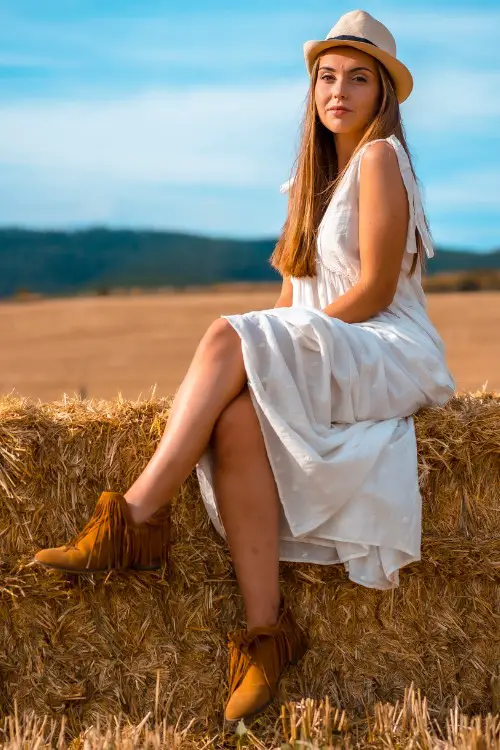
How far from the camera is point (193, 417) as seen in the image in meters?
2.88

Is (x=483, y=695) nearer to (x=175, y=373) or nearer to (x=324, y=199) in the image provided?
(x=324, y=199)

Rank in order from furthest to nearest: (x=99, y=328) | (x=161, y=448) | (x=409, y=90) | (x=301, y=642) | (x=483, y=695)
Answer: (x=99, y=328) < (x=409, y=90) < (x=483, y=695) < (x=301, y=642) < (x=161, y=448)

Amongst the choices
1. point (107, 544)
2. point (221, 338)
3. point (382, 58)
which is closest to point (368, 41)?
point (382, 58)

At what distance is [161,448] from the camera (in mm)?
2914

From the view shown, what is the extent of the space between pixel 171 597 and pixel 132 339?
10766 mm

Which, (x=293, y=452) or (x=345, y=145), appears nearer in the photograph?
(x=293, y=452)

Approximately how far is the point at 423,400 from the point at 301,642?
83cm

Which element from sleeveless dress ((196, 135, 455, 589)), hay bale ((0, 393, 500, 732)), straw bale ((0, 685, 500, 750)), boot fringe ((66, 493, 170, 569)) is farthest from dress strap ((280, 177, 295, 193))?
straw bale ((0, 685, 500, 750))

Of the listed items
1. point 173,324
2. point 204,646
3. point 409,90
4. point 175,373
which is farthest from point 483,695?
point 173,324

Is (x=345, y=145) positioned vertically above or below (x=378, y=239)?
above

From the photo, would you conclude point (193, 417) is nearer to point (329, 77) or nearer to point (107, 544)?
point (107, 544)

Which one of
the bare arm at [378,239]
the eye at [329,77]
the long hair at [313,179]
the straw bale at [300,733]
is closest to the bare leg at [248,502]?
the straw bale at [300,733]

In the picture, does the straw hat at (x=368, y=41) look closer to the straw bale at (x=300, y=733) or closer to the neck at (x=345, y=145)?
the neck at (x=345, y=145)

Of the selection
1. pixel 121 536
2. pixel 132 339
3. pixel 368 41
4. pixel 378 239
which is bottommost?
pixel 132 339
